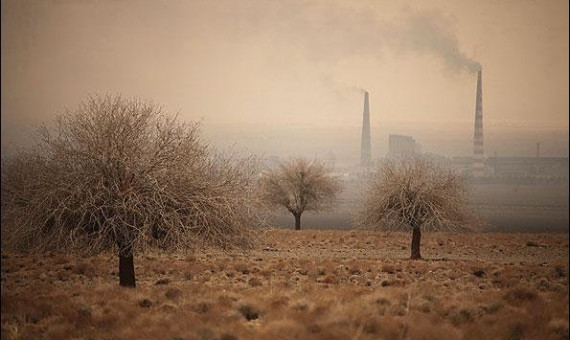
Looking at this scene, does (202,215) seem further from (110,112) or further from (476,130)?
(476,130)

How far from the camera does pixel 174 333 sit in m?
8.17

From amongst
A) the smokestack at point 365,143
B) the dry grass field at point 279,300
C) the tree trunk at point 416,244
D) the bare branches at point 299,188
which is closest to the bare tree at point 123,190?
the dry grass field at point 279,300

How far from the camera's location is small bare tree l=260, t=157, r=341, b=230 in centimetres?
3816

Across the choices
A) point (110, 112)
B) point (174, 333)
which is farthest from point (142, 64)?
point (174, 333)

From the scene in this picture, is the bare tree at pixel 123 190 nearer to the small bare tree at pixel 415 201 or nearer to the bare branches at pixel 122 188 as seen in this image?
the bare branches at pixel 122 188

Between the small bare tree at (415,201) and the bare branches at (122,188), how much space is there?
9.45 meters

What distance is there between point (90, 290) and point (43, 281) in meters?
2.92

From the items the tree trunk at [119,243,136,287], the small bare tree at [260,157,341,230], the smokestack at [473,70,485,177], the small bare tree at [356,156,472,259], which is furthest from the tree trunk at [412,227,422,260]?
the small bare tree at [260,157,341,230]

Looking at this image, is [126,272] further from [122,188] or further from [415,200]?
[415,200]

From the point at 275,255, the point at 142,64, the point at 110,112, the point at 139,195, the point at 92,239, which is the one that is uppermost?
the point at 142,64

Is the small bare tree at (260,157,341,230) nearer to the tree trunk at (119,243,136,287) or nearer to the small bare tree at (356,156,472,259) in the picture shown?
the small bare tree at (356,156,472,259)

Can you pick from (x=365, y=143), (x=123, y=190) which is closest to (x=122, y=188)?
(x=123, y=190)

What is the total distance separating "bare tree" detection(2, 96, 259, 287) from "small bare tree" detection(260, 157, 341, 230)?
24.9 meters

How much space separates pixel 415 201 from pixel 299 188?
63.1 feet
